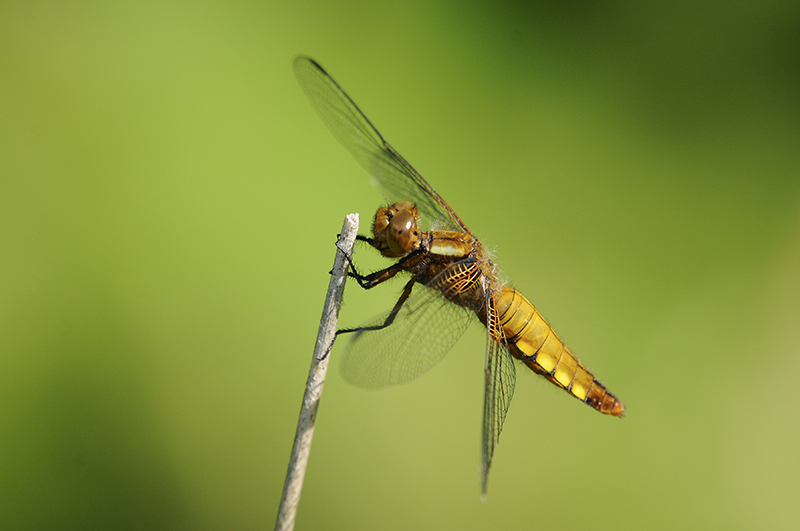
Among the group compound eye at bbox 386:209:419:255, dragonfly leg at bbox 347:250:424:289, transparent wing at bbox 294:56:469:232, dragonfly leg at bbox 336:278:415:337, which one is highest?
transparent wing at bbox 294:56:469:232

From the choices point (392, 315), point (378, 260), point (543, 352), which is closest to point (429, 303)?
point (392, 315)

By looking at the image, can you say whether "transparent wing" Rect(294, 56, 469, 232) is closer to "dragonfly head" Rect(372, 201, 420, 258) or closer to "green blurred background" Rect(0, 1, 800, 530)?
"dragonfly head" Rect(372, 201, 420, 258)

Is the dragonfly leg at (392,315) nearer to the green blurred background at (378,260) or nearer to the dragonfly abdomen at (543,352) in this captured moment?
the dragonfly abdomen at (543,352)

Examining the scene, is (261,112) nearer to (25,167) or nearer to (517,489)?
(25,167)

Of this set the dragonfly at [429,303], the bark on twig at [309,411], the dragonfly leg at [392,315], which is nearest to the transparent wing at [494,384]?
the dragonfly at [429,303]

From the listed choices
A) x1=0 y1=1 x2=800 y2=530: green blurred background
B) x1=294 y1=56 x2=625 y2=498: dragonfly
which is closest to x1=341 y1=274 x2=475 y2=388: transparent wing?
x1=294 y1=56 x2=625 y2=498: dragonfly

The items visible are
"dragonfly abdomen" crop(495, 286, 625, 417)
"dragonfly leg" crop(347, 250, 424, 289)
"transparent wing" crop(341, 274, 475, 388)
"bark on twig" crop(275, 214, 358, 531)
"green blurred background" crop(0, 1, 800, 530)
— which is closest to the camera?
"bark on twig" crop(275, 214, 358, 531)

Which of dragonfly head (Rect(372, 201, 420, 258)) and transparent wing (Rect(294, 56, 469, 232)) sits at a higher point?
transparent wing (Rect(294, 56, 469, 232))

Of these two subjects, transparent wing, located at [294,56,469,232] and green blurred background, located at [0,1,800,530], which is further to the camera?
green blurred background, located at [0,1,800,530]

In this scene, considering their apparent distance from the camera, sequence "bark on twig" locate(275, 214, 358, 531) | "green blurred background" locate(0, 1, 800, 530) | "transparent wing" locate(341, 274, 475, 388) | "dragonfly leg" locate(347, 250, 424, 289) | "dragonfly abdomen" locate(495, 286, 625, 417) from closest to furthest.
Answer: "bark on twig" locate(275, 214, 358, 531) < "transparent wing" locate(341, 274, 475, 388) < "dragonfly leg" locate(347, 250, 424, 289) < "dragonfly abdomen" locate(495, 286, 625, 417) < "green blurred background" locate(0, 1, 800, 530)
